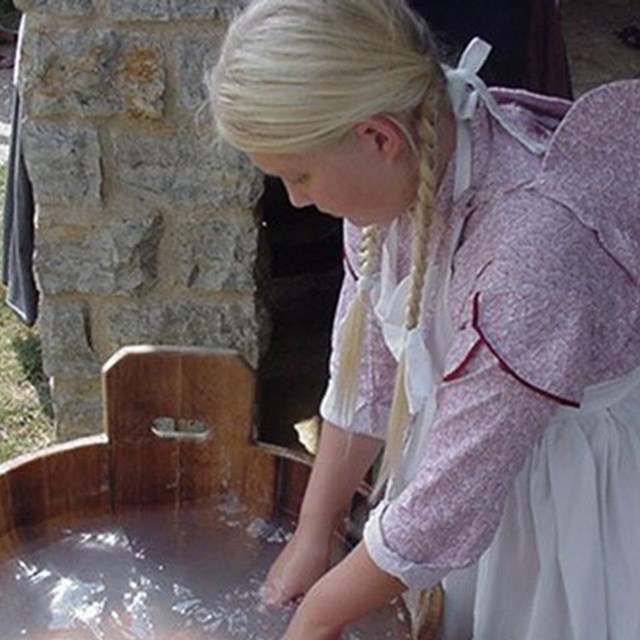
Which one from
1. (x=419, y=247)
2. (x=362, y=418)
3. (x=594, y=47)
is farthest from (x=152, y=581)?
(x=594, y=47)

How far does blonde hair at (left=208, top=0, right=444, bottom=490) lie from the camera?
1334 mm

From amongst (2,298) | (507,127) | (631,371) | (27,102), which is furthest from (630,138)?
(2,298)

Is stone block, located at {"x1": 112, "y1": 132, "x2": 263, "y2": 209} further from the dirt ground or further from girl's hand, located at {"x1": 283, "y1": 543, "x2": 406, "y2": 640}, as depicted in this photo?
the dirt ground

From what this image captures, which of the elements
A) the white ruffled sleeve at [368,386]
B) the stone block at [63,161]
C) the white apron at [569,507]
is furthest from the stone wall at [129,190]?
the white apron at [569,507]

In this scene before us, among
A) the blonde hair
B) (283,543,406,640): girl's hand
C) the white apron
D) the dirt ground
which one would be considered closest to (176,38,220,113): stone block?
the white apron

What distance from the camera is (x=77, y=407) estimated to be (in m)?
2.75

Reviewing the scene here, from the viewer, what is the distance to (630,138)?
59.1 inches

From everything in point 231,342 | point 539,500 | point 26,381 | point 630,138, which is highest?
point 630,138

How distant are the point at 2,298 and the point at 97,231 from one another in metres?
1.13

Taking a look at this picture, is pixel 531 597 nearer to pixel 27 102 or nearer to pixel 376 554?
pixel 376 554

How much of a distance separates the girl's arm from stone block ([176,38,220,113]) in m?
0.76

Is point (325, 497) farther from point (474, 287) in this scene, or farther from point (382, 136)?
point (382, 136)

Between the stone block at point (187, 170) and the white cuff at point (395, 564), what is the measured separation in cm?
111

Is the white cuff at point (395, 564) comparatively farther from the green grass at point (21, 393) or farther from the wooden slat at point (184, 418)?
the green grass at point (21, 393)
